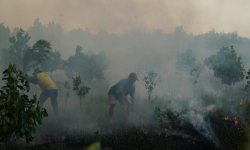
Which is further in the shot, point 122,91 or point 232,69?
point 232,69

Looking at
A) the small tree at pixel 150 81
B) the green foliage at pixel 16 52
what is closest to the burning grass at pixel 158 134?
the small tree at pixel 150 81

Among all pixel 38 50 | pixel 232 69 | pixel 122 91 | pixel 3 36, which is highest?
pixel 3 36

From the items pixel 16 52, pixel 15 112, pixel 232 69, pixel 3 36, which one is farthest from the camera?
pixel 3 36

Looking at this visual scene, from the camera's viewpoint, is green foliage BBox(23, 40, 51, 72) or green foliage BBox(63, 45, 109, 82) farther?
green foliage BBox(63, 45, 109, 82)

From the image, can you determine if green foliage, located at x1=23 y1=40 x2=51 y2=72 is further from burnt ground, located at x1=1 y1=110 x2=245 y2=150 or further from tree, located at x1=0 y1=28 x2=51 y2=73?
burnt ground, located at x1=1 y1=110 x2=245 y2=150

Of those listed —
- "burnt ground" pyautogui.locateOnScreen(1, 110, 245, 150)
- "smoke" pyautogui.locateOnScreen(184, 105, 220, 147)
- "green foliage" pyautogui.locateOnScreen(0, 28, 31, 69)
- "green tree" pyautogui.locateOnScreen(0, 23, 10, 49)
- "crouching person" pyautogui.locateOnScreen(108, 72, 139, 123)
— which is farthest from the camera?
"green tree" pyautogui.locateOnScreen(0, 23, 10, 49)

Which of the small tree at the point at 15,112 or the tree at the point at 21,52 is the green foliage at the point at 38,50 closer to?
the tree at the point at 21,52

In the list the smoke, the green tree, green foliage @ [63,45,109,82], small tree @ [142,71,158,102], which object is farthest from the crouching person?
the green tree

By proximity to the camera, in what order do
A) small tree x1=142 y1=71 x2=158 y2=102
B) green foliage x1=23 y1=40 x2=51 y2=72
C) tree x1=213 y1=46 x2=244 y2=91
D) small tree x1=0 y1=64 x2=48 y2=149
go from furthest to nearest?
tree x1=213 y1=46 x2=244 y2=91 → green foliage x1=23 y1=40 x2=51 y2=72 → small tree x1=142 y1=71 x2=158 y2=102 → small tree x1=0 y1=64 x2=48 y2=149

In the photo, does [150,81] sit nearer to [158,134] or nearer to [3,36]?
[158,134]

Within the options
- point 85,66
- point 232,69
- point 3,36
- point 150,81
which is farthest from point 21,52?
point 3,36

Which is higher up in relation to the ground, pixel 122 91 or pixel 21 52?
pixel 21 52

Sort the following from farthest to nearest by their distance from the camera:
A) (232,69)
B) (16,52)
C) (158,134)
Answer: (16,52), (232,69), (158,134)

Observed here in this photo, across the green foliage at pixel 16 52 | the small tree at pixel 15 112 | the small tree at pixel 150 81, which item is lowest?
the small tree at pixel 15 112
